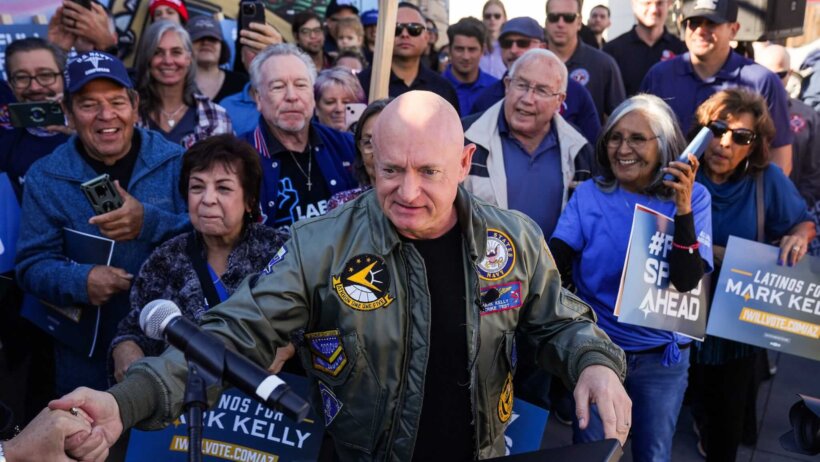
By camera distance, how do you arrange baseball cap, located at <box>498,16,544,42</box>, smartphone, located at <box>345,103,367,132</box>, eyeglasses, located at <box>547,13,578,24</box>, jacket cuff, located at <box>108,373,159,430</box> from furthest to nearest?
eyeglasses, located at <box>547,13,578,24</box> → baseball cap, located at <box>498,16,544,42</box> → smartphone, located at <box>345,103,367,132</box> → jacket cuff, located at <box>108,373,159,430</box>

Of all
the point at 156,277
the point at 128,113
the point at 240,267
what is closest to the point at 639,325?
the point at 240,267

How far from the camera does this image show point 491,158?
451cm

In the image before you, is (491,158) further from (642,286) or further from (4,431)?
(4,431)

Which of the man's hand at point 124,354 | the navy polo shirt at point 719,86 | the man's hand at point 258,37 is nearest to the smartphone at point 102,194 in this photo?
the man's hand at point 124,354

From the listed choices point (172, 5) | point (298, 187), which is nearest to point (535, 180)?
point (298, 187)

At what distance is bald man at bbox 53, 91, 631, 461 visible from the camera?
2.44m

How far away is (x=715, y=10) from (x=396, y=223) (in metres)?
3.99

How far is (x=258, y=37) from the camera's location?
5.32 meters

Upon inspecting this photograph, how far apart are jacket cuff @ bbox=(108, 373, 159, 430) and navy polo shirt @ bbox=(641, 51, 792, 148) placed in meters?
4.34

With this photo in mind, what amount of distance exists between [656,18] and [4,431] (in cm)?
631

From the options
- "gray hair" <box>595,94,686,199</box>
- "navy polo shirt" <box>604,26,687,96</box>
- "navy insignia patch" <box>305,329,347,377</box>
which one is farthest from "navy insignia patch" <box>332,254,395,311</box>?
"navy polo shirt" <box>604,26,687,96</box>

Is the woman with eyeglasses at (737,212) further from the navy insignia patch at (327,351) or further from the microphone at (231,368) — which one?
the microphone at (231,368)

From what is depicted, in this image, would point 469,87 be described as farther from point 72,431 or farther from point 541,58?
point 72,431

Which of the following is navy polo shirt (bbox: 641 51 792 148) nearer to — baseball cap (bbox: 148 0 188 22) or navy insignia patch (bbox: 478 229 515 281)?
navy insignia patch (bbox: 478 229 515 281)
